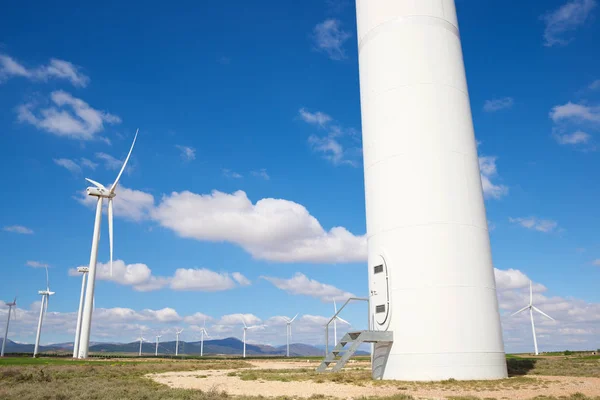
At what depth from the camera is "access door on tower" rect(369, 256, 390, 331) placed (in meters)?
22.3

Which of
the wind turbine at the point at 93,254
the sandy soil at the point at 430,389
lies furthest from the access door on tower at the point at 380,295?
A: the wind turbine at the point at 93,254

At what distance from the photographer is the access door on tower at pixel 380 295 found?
2228 cm

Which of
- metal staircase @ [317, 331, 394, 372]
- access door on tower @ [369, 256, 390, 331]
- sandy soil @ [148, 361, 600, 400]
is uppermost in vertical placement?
access door on tower @ [369, 256, 390, 331]

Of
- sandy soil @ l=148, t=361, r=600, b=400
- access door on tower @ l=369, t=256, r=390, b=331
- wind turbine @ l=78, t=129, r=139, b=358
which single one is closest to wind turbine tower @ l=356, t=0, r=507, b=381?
access door on tower @ l=369, t=256, r=390, b=331

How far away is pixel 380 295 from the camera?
22781 mm

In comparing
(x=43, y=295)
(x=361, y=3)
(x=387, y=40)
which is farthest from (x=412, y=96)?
(x=43, y=295)

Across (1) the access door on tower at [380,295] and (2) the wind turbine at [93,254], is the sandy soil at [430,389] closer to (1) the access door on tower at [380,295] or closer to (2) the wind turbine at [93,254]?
(1) the access door on tower at [380,295]

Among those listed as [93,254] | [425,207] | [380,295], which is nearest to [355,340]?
[380,295]

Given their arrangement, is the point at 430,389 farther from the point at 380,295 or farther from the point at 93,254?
the point at 93,254

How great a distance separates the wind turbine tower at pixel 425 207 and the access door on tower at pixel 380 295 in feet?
0.16

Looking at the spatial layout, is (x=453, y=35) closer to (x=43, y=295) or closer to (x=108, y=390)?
(x=108, y=390)

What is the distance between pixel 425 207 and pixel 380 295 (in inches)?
190

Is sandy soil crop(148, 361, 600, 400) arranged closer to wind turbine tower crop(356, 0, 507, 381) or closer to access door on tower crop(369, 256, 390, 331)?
wind turbine tower crop(356, 0, 507, 381)

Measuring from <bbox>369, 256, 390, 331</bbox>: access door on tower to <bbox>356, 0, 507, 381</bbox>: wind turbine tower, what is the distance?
0.16 ft
